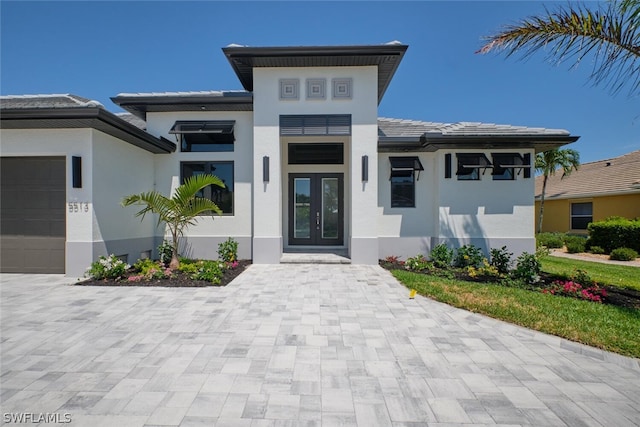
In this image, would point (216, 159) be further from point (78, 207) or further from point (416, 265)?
point (416, 265)

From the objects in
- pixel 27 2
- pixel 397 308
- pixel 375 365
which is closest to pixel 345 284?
pixel 397 308

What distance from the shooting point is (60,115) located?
6.48 m

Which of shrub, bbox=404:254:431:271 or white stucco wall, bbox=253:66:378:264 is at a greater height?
white stucco wall, bbox=253:66:378:264

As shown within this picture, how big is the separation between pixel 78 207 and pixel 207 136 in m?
4.26

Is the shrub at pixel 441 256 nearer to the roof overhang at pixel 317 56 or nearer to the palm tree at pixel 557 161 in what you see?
the roof overhang at pixel 317 56

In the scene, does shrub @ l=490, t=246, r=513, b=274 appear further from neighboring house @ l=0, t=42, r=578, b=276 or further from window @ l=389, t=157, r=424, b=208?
window @ l=389, t=157, r=424, b=208

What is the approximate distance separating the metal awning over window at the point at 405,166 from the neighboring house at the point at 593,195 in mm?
14302

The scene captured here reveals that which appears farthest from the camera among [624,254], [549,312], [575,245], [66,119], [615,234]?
[575,245]

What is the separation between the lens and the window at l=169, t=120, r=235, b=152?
919 centimetres

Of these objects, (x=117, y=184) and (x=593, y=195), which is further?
(x=593, y=195)

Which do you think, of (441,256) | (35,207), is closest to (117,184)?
(35,207)

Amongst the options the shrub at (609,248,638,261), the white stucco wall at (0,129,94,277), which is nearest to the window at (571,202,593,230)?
the shrub at (609,248,638,261)

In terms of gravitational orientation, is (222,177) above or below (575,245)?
above

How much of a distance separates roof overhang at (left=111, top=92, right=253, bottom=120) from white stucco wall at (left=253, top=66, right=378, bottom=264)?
69 cm
